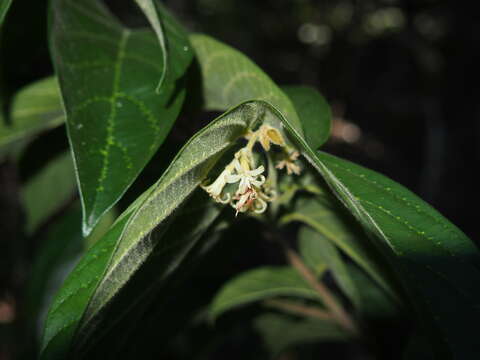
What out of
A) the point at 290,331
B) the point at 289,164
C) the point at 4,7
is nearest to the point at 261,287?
the point at 290,331

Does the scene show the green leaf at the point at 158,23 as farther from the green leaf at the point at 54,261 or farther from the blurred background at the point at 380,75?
the blurred background at the point at 380,75

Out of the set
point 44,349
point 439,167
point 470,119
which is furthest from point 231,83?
point 470,119

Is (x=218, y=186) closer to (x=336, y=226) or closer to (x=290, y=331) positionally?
(x=336, y=226)

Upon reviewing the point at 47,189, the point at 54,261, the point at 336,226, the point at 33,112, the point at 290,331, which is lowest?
the point at 290,331

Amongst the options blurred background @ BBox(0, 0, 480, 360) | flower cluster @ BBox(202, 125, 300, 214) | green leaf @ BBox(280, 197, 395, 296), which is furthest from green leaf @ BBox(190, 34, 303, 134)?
blurred background @ BBox(0, 0, 480, 360)

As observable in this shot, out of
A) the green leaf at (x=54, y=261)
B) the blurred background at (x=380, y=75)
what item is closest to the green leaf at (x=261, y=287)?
the green leaf at (x=54, y=261)

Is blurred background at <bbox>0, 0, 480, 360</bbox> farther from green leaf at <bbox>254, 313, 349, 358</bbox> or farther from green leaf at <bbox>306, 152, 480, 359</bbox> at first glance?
A: green leaf at <bbox>306, 152, 480, 359</bbox>
